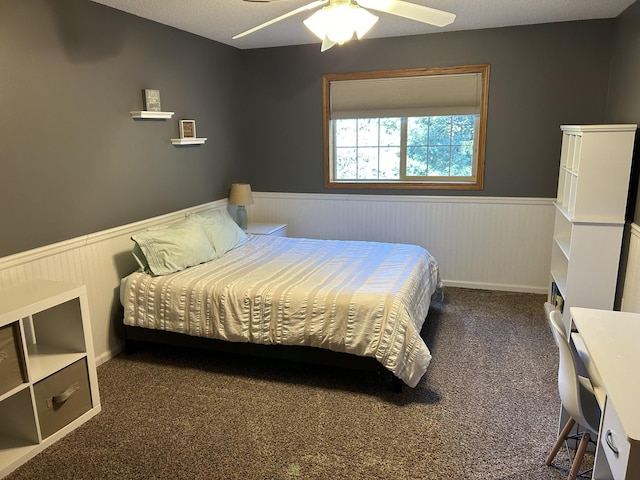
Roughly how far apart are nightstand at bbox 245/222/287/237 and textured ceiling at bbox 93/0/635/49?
1807mm

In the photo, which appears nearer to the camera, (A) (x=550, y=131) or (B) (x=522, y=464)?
(B) (x=522, y=464)

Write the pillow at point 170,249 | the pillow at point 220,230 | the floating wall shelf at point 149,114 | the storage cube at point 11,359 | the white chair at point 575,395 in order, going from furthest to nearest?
the pillow at point 220,230, the floating wall shelf at point 149,114, the pillow at point 170,249, the storage cube at point 11,359, the white chair at point 575,395

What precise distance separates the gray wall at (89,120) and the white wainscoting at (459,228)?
138 centimetres

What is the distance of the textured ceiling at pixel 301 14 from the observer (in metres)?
3.41

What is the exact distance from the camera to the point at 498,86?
14.3ft

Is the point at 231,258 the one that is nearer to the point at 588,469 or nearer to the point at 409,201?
the point at 409,201

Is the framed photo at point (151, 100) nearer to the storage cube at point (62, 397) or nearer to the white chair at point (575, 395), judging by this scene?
the storage cube at point (62, 397)

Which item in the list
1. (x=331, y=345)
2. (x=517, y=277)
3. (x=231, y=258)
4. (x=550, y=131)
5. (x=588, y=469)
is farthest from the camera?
(x=517, y=277)

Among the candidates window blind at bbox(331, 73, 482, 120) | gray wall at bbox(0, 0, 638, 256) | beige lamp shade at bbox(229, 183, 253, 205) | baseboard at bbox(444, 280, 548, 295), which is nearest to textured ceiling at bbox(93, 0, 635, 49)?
gray wall at bbox(0, 0, 638, 256)

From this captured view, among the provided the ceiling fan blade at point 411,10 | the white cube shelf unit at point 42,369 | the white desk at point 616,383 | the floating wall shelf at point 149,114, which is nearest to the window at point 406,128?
the floating wall shelf at point 149,114

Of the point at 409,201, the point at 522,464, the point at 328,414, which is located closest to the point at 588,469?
the point at 522,464

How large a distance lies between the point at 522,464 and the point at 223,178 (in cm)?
363

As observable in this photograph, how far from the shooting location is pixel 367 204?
16.3ft

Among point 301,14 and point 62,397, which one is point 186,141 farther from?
point 62,397
